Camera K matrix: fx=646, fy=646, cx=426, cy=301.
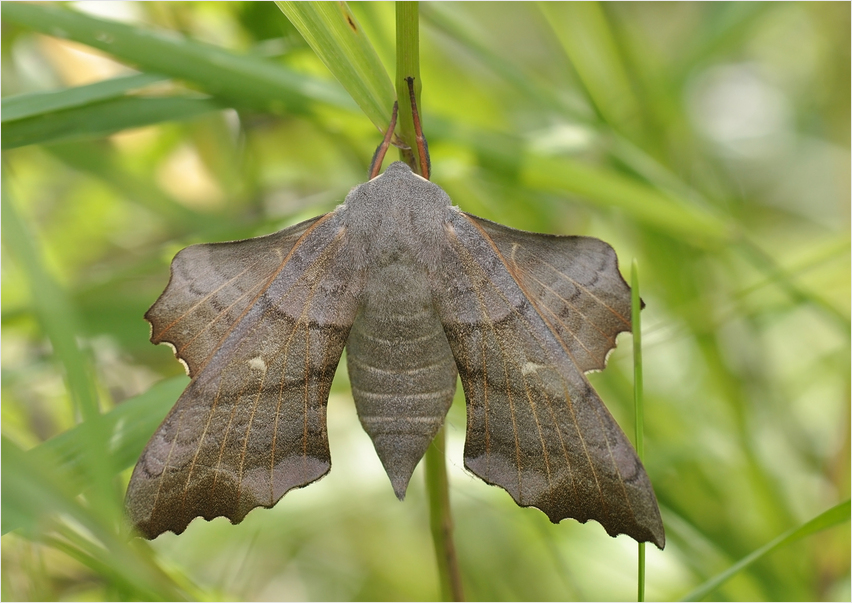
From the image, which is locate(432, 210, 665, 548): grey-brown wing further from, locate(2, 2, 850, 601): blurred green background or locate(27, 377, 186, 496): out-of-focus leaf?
locate(27, 377, 186, 496): out-of-focus leaf

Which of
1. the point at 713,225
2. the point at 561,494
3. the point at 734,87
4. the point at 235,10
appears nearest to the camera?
→ the point at 561,494

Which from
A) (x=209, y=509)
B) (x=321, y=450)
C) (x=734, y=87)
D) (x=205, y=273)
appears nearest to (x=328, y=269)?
(x=205, y=273)

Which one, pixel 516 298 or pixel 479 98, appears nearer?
pixel 516 298

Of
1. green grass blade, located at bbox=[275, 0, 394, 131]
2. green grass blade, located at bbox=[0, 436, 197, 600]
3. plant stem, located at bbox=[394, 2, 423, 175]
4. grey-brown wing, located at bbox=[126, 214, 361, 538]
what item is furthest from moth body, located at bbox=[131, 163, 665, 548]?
green grass blade, located at bbox=[0, 436, 197, 600]

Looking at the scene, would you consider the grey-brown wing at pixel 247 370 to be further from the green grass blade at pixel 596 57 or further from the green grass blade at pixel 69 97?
the green grass blade at pixel 596 57

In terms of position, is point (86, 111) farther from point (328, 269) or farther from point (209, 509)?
point (209, 509)

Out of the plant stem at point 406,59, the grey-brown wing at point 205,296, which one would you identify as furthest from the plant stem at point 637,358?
the grey-brown wing at point 205,296

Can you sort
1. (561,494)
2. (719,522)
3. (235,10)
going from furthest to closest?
(235,10)
(719,522)
(561,494)
